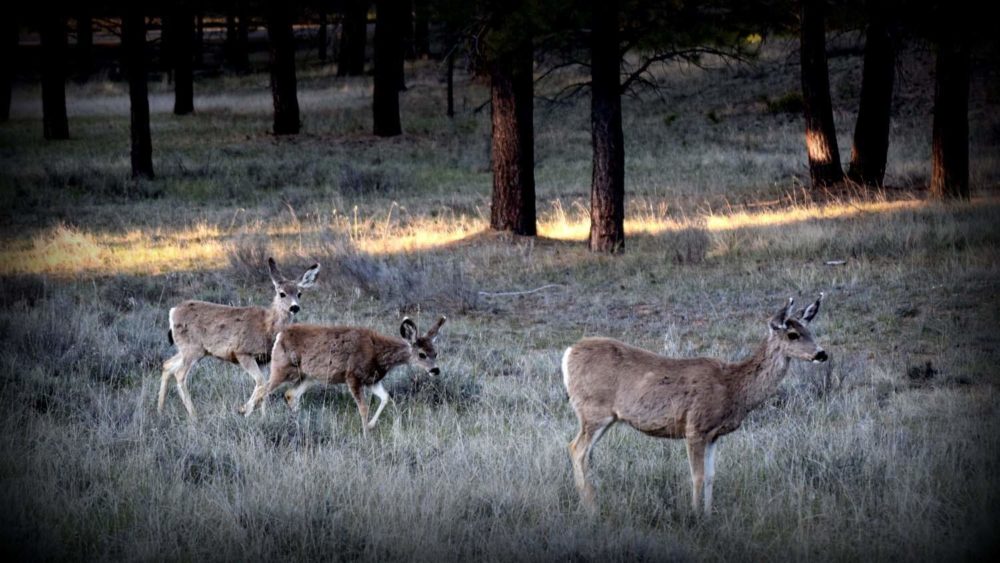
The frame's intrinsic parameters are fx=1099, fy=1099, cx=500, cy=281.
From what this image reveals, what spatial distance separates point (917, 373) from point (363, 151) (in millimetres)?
23134

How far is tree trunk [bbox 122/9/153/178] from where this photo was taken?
25.0 m

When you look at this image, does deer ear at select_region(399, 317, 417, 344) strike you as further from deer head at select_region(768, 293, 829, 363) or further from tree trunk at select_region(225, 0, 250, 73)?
tree trunk at select_region(225, 0, 250, 73)

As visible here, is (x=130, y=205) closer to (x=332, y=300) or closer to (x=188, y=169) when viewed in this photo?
(x=188, y=169)

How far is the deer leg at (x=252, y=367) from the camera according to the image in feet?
31.0

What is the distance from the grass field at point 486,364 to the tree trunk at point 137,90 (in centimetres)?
98

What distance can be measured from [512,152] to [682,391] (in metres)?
11.9

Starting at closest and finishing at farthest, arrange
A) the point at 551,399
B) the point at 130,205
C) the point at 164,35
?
the point at 551,399
the point at 130,205
the point at 164,35


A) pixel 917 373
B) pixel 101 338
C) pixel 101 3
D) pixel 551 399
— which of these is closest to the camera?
pixel 551 399

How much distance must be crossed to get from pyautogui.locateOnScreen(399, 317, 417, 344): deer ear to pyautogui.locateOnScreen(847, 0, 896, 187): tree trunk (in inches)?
558

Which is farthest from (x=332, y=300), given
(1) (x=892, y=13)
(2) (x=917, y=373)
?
(1) (x=892, y=13)

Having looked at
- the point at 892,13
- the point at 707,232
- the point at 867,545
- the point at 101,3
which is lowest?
the point at 867,545

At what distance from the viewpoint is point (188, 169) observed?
27.2 meters

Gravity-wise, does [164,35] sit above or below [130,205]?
above

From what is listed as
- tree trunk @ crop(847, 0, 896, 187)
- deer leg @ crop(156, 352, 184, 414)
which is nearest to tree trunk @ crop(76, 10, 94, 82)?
tree trunk @ crop(847, 0, 896, 187)
